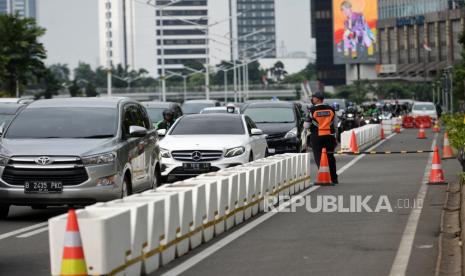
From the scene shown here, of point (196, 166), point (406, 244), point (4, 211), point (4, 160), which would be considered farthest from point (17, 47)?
point (406, 244)

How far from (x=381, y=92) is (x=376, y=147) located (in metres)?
135

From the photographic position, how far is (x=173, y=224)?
42.0 ft

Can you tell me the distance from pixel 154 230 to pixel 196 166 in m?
12.4

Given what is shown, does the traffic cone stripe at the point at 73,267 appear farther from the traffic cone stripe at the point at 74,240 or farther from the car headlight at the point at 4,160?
the car headlight at the point at 4,160

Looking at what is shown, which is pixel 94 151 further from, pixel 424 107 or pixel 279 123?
pixel 424 107

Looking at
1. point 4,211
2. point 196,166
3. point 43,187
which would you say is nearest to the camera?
point 43,187

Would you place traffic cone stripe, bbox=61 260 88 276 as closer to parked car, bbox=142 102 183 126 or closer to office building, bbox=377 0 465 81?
parked car, bbox=142 102 183 126

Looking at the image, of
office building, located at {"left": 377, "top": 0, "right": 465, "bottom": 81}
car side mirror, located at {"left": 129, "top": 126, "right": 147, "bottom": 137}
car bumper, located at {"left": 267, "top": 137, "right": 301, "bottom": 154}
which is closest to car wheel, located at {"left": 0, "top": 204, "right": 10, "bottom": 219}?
car side mirror, located at {"left": 129, "top": 126, "right": 147, "bottom": 137}

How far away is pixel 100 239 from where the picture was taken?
33.6 ft

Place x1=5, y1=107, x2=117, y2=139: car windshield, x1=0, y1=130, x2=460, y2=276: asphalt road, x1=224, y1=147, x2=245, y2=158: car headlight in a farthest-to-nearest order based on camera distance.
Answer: x1=224, y1=147, x2=245, y2=158: car headlight → x1=5, y1=107, x2=117, y2=139: car windshield → x1=0, y1=130, x2=460, y2=276: asphalt road

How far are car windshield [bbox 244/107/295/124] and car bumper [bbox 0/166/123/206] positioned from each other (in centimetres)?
1709

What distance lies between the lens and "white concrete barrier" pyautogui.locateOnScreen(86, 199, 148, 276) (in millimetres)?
11195

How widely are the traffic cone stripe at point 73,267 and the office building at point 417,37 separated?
532 feet

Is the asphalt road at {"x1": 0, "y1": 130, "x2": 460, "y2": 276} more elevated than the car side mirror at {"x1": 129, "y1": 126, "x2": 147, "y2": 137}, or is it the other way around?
the car side mirror at {"x1": 129, "y1": 126, "x2": 147, "y2": 137}
